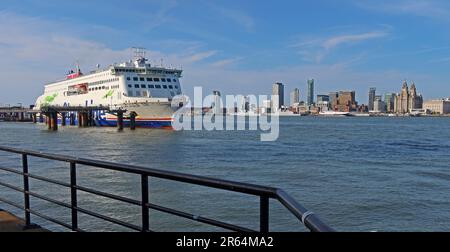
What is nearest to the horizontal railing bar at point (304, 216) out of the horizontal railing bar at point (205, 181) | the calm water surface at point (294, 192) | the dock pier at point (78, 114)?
the horizontal railing bar at point (205, 181)

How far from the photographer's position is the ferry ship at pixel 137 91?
61.7 metres

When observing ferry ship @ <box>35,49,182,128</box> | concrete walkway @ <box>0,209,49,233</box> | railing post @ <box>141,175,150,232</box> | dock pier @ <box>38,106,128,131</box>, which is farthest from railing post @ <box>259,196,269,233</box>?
dock pier @ <box>38,106,128,131</box>

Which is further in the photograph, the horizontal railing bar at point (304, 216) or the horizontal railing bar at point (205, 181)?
the horizontal railing bar at point (205, 181)

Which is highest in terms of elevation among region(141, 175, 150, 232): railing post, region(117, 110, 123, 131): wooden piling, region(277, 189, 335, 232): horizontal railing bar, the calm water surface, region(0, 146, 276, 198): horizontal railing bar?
region(0, 146, 276, 198): horizontal railing bar

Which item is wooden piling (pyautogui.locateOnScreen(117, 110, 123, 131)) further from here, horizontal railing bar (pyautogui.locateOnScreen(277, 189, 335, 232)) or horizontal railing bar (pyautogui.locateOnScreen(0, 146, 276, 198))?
horizontal railing bar (pyautogui.locateOnScreen(277, 189, 335, 232))

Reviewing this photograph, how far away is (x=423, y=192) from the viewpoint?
53.1 feet

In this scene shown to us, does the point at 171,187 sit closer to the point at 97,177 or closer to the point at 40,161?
the point at 97,177

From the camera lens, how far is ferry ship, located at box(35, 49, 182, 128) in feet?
202

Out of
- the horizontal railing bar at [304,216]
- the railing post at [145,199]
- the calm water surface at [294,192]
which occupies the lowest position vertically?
the calm water surface at [294,192]

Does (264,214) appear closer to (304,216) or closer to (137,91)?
(304,216)

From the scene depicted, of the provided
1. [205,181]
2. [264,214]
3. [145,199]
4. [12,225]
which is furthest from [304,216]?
[12,225]

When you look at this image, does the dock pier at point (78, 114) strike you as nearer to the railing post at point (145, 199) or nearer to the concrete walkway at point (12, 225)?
the concrete walkway at point (12, 225)

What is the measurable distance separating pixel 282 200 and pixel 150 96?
64228mm
